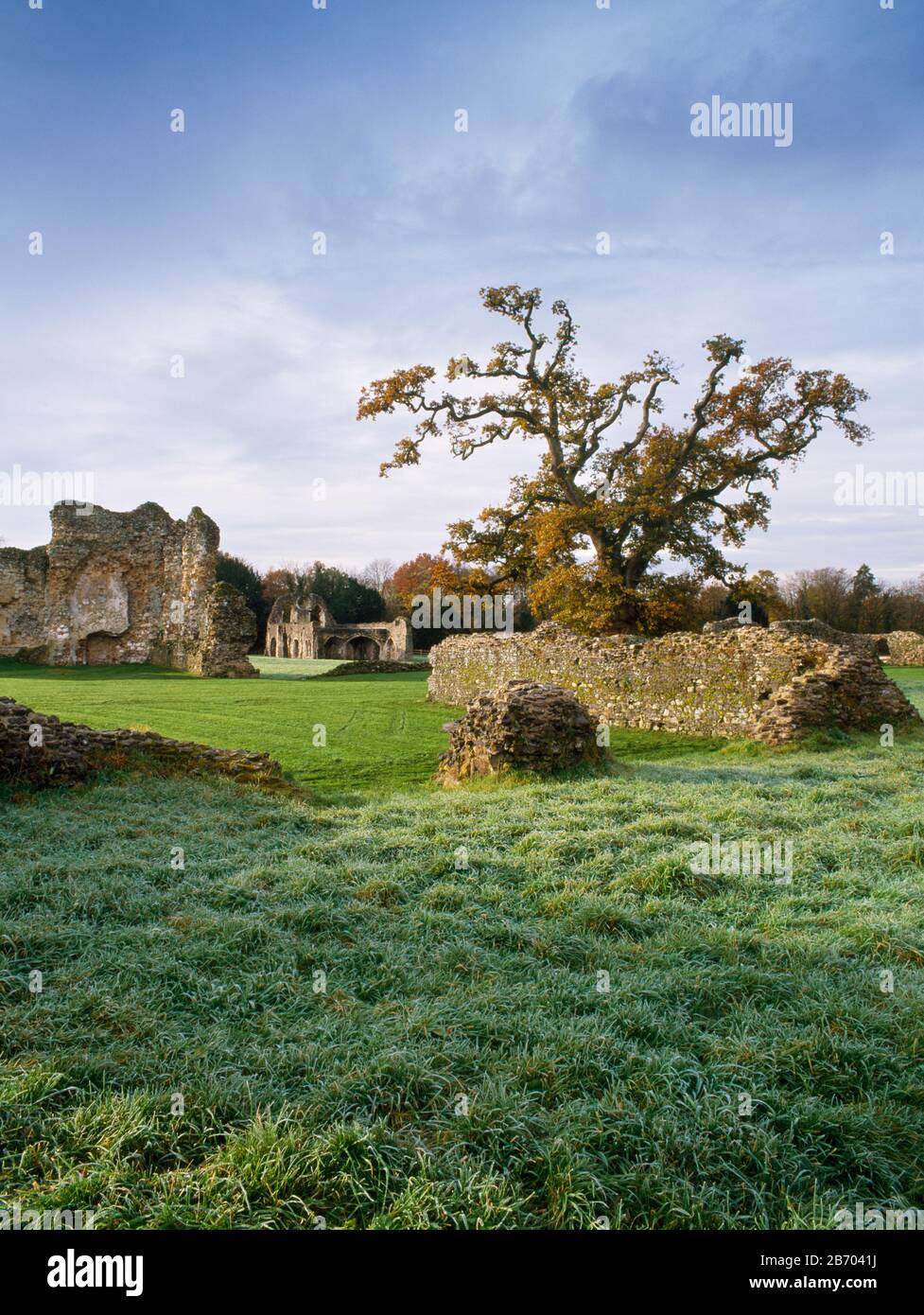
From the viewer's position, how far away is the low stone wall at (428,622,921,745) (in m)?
13.5

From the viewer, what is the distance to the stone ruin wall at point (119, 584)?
30.9 meters

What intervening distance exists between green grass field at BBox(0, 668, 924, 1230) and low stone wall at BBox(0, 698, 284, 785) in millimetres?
879

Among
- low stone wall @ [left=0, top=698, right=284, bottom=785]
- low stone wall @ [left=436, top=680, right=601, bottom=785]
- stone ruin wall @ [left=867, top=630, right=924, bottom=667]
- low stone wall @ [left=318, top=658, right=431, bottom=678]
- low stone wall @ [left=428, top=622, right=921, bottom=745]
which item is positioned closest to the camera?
low stone wall @ [left=0, top=698, right=284, bottom=785]

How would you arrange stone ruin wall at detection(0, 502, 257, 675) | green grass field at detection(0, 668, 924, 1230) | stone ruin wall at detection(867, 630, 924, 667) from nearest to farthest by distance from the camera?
1. green grass field at detection(0, 668, 924, 1230)
2. stone ruin wall at detection(0, 502, 257, 675)
3. stone ruin wall at detection(867, 630, 924, 667)

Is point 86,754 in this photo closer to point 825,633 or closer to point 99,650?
point 825,633

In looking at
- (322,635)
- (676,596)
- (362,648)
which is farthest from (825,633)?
(362,648)

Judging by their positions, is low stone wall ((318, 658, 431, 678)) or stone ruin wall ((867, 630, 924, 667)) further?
stone ruin wall ((867, 630, 924, 667))

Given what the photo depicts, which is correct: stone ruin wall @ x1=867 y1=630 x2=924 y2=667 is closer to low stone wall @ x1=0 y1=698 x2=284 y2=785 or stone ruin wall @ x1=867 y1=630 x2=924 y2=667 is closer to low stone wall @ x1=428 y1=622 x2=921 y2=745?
low stone wall @ x1=428 y1=622 x2=921 y2=745

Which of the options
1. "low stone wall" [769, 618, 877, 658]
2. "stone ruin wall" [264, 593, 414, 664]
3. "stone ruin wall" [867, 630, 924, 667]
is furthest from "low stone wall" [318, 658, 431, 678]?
"stone ruin wall" [867, 630, 924, 667]

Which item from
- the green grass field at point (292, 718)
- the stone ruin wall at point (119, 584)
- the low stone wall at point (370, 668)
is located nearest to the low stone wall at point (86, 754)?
the green grass field at point (292, 718)

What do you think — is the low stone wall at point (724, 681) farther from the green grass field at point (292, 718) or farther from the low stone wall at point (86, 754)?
the low stone wall at point (86, 754)

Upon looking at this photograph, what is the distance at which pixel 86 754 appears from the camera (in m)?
8.58
